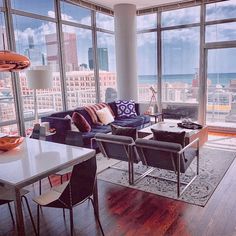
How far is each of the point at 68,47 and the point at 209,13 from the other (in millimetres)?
3516

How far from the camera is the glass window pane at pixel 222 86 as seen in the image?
20.2 feet

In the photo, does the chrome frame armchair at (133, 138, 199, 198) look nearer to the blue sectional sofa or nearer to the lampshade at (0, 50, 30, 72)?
the blue sectional sofa

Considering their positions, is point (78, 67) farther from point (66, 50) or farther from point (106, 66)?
point (106, 66)

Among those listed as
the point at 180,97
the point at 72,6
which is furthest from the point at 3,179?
the point at 180,97

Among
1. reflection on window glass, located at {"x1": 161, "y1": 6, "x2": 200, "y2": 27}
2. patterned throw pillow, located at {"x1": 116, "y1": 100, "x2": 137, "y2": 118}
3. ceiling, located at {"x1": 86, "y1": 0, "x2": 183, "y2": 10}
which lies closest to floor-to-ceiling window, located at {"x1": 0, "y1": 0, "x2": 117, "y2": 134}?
ceiling, located at {"x1": 86, "y1": 0, "x2": 183, "y2": 10}

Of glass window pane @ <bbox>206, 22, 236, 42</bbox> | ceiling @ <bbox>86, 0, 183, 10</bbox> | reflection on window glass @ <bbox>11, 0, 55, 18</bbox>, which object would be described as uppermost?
ceiling @ <bbox>86, 0, 183, 10</bbox>

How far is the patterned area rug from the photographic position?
3.09 metres

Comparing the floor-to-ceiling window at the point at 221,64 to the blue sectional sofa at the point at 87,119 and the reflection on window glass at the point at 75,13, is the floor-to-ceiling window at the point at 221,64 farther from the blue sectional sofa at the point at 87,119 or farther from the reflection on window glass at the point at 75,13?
the reflection on window glass at the point at 75,13

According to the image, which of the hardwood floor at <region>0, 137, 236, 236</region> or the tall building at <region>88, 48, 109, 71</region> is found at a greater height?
the tall building at <region>88, 48, 109, 71</region>

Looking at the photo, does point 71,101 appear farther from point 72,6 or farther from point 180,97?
point 180,97

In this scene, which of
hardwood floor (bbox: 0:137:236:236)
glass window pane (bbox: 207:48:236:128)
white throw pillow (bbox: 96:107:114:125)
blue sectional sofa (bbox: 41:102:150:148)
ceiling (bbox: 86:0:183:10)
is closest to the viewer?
hardwood floor (bbox: 0:137:236:236)

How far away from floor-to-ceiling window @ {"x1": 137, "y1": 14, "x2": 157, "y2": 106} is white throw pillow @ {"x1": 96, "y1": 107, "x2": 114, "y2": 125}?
200cm

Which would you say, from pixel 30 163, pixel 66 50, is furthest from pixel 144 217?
pixel 66 50

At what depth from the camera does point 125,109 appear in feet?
19.9
